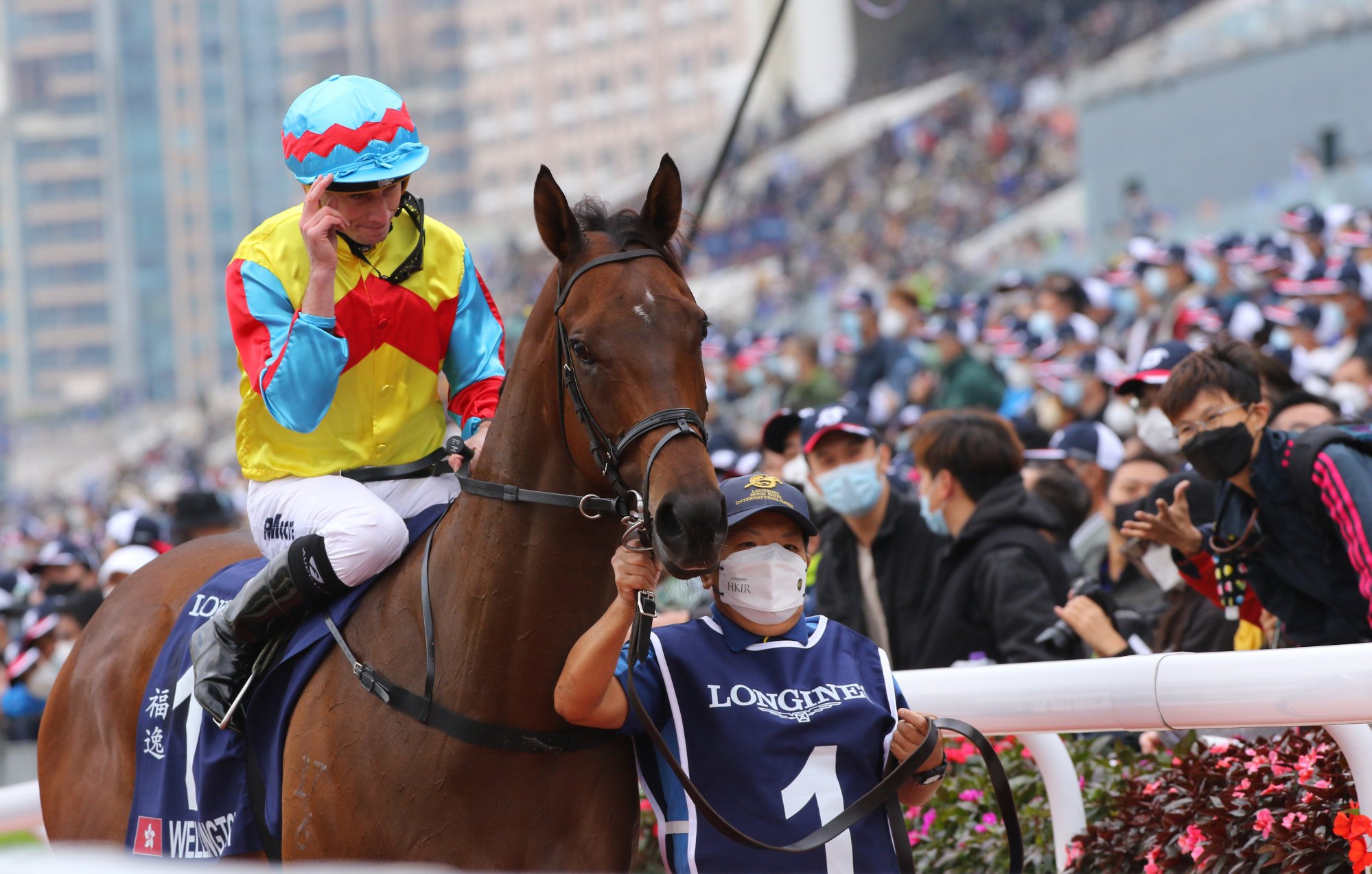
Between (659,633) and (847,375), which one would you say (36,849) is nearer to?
(659,633)

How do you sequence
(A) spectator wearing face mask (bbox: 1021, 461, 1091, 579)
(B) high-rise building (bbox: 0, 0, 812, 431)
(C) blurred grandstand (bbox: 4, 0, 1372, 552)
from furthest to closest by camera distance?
(B) high-rise building (bbox: 0, 0, 812, 431), (C) blurred grandstand (bbox: 4, 0, 1372, 552), (A) spectator wearing face mask (bbox: 1021, 461, 1091, 579)

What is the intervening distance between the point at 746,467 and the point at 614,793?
3.93 meters

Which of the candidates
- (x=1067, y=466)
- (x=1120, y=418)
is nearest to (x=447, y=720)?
(x=1067, y=466)

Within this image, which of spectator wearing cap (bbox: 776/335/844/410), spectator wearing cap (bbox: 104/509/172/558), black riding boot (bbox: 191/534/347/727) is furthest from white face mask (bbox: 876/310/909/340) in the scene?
black riding boot (bbox: 191/534/347/727)

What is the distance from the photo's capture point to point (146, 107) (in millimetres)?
90062

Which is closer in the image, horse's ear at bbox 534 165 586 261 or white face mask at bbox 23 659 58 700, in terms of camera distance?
horse's ear at bbox 534 165 586 261

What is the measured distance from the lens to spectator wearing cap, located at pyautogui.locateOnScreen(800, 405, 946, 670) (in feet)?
16.8

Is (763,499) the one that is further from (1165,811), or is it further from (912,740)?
(1165,811)

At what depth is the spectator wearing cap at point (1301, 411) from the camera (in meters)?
5.04

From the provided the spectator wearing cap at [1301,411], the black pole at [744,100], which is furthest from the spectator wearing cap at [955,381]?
the spectator wearing cap at [1301,411]

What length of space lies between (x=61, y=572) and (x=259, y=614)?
6.31m

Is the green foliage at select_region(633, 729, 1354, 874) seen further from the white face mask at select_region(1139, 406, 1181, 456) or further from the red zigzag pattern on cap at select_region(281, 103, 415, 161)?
the red zigzag pattern on cap at select_region(281, 103, 415, 161)

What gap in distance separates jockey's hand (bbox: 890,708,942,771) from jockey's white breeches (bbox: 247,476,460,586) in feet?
3.69

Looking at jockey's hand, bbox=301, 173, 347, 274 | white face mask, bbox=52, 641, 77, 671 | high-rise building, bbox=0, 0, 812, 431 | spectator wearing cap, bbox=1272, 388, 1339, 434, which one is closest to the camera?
jockey's hand, bbox=301, 173, 347, 274
